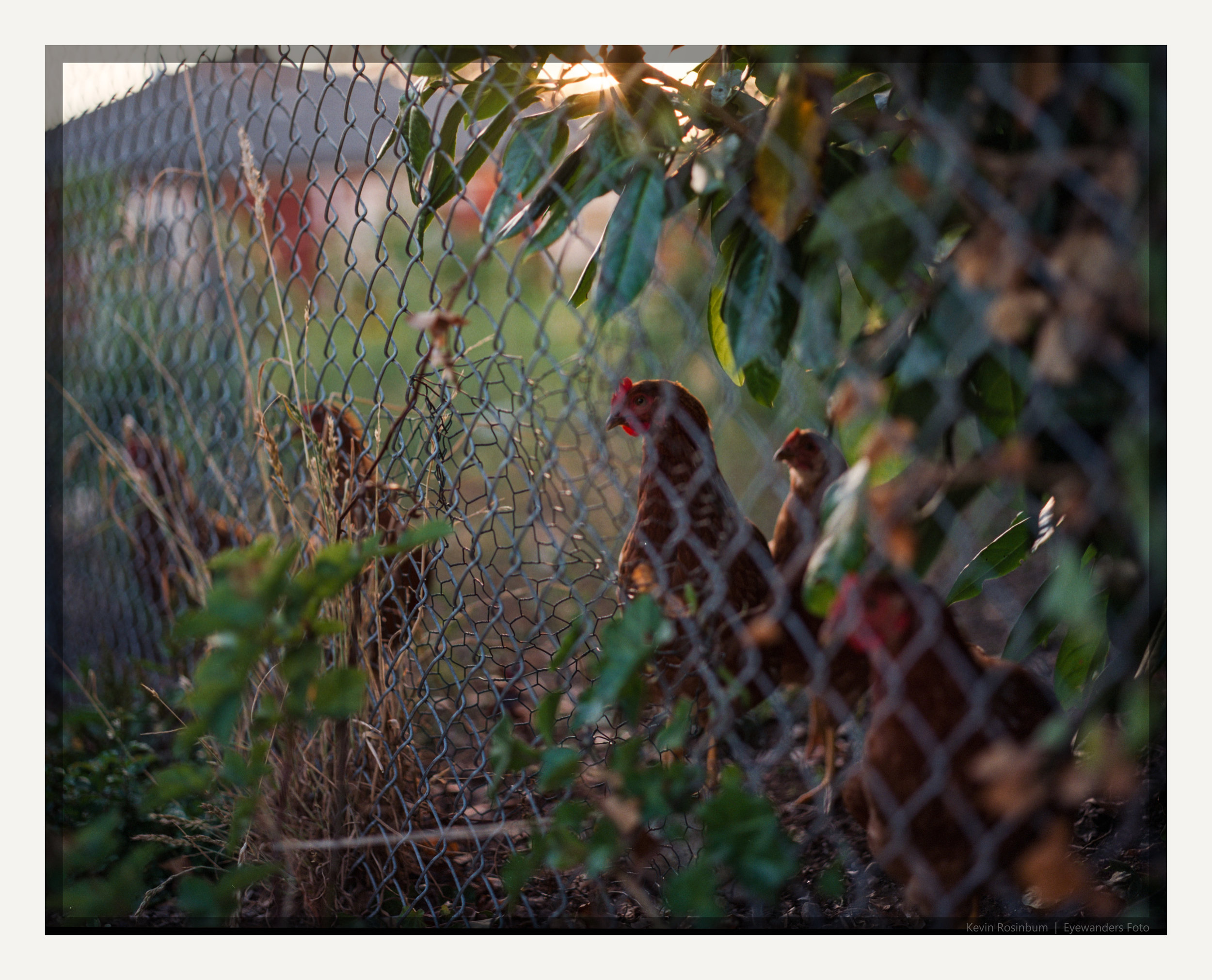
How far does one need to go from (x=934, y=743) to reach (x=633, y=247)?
0.77m

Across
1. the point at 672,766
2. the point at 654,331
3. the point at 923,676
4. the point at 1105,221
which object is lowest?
the point at 672,766

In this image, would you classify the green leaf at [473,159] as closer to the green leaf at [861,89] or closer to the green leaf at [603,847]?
the green leaf at [861,89]

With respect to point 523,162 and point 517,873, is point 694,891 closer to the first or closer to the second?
point 517,873

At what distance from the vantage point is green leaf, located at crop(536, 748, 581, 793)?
116cm

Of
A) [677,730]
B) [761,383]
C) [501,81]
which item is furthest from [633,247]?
[677,730]

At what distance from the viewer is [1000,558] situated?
1531 millimetres

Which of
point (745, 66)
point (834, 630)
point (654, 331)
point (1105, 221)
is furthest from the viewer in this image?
point (654, 331)

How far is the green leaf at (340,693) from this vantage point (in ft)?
4.02

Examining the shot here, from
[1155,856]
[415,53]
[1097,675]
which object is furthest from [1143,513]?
[415,53]

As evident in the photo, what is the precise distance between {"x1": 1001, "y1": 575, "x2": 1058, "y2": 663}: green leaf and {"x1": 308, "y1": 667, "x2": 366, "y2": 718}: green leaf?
41.2 inches

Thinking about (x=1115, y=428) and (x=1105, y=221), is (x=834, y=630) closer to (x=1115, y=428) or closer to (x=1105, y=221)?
(x=1115, y=428)

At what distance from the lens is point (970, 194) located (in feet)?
3.34

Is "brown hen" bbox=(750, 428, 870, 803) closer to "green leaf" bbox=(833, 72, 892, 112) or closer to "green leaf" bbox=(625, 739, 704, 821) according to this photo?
"green leaf" bbox=(625, 739, 704, 821)

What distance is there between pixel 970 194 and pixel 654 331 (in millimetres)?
3933
